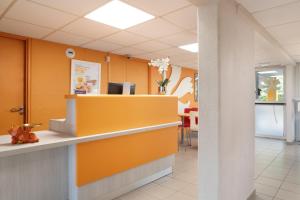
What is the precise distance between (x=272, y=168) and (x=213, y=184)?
288cm

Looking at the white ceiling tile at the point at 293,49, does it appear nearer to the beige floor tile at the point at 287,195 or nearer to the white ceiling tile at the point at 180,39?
the white ceiling tile at the point at 180,39

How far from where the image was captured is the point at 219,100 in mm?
1960

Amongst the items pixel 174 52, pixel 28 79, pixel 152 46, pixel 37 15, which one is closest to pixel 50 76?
pixel 28 79

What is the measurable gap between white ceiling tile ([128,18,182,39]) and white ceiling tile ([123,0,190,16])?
12.3 inches

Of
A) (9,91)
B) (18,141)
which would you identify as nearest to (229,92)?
(18,141)

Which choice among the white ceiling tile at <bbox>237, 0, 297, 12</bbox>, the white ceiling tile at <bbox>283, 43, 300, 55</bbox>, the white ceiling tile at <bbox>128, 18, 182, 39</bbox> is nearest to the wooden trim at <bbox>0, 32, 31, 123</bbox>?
the white ceiling tile at <bbox>128, 18, 182, 39</bbox>

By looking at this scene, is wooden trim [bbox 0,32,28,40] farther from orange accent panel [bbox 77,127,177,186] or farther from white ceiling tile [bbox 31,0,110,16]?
orange accent panel [bbox 77,127,177,186]

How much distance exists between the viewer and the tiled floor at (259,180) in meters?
2.91

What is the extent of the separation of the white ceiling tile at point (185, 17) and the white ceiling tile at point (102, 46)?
5.98 feet

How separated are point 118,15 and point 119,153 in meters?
2.05

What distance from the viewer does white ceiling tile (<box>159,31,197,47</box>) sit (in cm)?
377

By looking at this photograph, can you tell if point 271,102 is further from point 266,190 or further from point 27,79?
point 27,79

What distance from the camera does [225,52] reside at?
2.10 meters

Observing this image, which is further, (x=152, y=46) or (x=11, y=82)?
(x=152, y=46)
